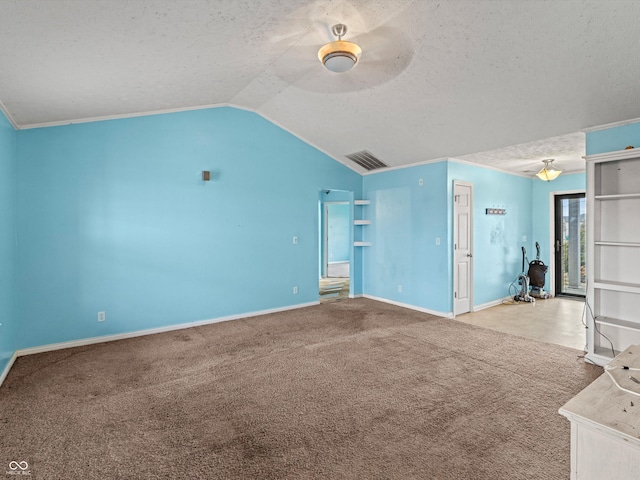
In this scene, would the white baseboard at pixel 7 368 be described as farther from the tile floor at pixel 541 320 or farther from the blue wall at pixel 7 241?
the tile floor at pixel 541 320

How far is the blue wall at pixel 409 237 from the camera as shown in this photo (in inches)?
206

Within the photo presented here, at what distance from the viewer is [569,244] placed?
667 centimetres

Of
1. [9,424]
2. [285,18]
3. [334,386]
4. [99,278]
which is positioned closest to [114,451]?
[9,424]

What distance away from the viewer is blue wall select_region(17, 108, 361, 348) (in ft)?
12.6

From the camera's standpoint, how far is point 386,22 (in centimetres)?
279

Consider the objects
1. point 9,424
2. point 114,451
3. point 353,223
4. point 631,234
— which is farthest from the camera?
point 353,223

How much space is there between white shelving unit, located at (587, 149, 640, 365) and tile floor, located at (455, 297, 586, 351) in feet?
1.64

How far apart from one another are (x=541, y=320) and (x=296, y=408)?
4.40 m

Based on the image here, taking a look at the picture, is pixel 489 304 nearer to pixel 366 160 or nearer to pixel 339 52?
pixel 366 160

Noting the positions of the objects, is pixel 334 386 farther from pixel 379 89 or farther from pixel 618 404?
pixel 379 89

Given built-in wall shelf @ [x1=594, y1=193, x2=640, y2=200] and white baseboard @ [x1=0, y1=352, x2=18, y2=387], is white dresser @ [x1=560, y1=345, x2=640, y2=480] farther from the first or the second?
white baseboard @ [x1=0, y1=352, x2=18, y2=387]

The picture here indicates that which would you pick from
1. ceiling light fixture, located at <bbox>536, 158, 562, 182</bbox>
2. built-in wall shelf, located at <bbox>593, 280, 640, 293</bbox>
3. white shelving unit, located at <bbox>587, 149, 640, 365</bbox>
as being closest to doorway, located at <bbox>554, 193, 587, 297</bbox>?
ceiling light fixture, located at <bbox>536, 158, 562, 182</bbox>

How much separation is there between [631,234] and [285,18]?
13.1 ft

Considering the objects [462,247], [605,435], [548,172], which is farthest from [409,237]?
[605,435]
